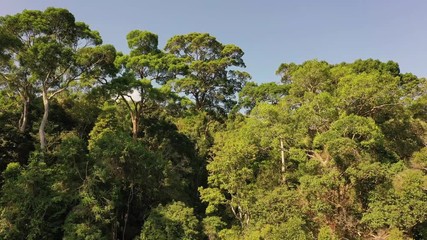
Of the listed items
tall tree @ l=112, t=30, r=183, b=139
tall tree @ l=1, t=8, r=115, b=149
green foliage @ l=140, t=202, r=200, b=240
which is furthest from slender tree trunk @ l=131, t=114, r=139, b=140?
green foliage @ l=140, t=202, r=200, b=240

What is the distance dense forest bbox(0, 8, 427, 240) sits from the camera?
12.5 m

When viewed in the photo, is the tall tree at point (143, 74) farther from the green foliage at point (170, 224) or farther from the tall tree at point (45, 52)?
the green foliage at point (170, 224)

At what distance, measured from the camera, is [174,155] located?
17750 mm

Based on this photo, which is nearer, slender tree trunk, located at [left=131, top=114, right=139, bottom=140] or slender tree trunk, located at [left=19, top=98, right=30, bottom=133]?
slender tree trunk, located at [left=19, top=98, right=30, bottom=133]

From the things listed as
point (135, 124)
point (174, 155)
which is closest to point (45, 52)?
point (135, 124)

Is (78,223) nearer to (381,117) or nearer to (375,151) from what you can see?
(375,151)

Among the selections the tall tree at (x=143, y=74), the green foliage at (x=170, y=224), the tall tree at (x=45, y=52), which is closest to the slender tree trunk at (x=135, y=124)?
the tall tree at (x=143, y=74)

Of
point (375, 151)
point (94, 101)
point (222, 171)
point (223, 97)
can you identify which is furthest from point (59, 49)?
point (375, 151)

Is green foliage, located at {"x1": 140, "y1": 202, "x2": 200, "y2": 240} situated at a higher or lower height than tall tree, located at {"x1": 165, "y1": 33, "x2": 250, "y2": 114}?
lower

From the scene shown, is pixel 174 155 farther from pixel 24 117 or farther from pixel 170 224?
pixel 24 117

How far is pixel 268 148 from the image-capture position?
1738cm

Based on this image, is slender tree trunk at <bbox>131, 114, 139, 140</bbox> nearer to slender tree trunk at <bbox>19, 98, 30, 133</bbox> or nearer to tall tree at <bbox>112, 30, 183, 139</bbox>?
tall tree at <bbox>112, 30, 183, 139</bbox>

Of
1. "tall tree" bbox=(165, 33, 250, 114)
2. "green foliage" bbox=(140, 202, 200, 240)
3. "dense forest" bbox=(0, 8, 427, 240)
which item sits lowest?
"green foliage" bbox=(140, 202, 200, 240)

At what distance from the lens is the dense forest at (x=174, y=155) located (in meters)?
12.5
